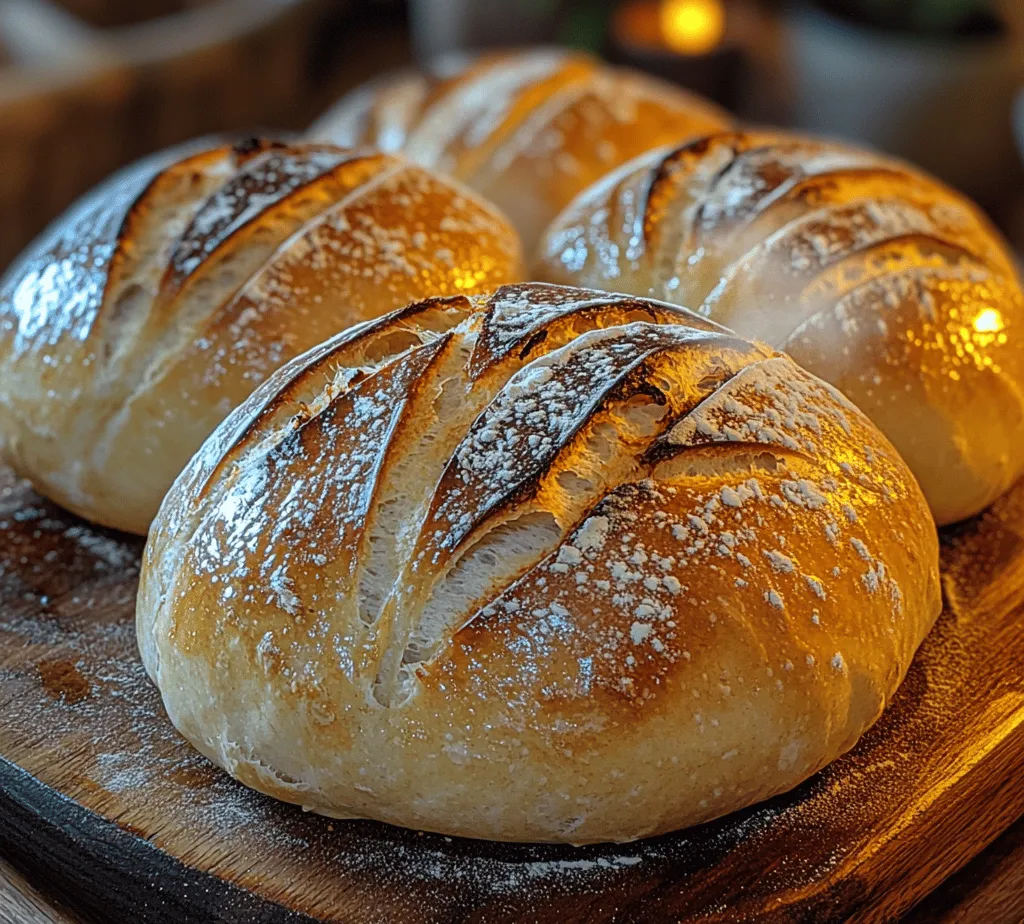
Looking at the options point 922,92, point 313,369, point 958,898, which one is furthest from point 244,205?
point 922,92

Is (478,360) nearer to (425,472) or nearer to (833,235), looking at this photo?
(425,472)

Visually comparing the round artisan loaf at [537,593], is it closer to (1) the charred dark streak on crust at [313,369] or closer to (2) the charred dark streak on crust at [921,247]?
(1) the charred dark streak on crust at [313,369]

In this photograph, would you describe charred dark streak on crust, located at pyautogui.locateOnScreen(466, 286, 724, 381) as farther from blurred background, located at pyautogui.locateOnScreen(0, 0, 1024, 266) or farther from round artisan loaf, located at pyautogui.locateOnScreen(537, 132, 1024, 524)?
blurred background, located at pyautogui.locateOnScreen(0, 0, 1024, 266)

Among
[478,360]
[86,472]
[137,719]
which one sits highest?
[478,360]

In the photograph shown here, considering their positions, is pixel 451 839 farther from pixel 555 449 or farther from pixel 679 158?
pixel 679 158

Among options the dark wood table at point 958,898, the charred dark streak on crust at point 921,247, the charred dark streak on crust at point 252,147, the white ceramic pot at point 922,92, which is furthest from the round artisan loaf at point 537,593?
the white ceramic pot at point 922,92

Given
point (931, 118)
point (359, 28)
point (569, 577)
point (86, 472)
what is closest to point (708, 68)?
point (931, 118)

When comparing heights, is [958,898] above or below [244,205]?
below
